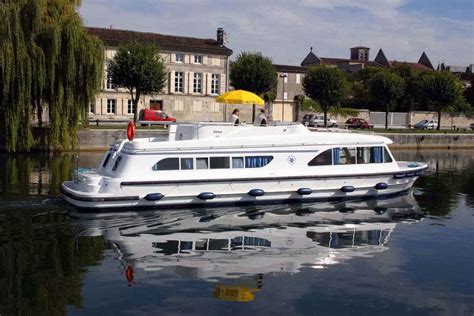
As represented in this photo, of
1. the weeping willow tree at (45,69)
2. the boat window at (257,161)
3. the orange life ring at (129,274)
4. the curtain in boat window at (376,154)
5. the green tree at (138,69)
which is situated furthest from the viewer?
the green tree at (138,69)

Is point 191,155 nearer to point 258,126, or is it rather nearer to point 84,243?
point 258,126

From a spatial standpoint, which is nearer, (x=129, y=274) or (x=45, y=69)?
(x=129, y=274)

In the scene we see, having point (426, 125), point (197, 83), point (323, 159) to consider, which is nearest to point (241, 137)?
point (323, 159)

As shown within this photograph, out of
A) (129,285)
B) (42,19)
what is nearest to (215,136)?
(129,285)

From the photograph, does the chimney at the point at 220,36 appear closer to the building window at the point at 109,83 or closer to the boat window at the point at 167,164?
the building window at the point at 109,83

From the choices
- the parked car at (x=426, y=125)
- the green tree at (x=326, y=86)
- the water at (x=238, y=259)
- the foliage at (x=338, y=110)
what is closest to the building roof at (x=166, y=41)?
the green tree at (x=326, y=86)

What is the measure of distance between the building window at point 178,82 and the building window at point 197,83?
5.06 ft

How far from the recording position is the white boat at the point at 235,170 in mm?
19625

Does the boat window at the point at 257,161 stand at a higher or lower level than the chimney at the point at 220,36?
lower

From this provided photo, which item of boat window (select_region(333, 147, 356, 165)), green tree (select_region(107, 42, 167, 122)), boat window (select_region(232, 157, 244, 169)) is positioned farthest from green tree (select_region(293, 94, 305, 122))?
boat window (select_region(232, 157, 244, 169))

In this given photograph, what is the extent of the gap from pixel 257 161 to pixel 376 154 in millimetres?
4925

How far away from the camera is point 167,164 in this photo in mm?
20266

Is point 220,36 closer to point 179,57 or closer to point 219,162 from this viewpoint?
point 179,57

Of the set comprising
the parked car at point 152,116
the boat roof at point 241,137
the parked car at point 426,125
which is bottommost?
the boat roof at point 241,137
